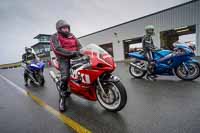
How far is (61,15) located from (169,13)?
45.6 ft

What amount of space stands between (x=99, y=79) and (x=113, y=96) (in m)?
0.41

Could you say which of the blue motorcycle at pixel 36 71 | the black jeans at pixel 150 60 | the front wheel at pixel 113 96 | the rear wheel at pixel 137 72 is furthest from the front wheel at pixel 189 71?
the blue motorcycle at pixel 36 71

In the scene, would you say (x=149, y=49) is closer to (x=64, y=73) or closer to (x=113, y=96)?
(x=113, y=96)

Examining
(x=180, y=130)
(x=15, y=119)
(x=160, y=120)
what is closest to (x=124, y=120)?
(x=160, y=120)

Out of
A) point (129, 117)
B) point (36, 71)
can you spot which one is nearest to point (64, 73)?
point (129, 117)

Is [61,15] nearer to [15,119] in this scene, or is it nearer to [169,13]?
[169,13]

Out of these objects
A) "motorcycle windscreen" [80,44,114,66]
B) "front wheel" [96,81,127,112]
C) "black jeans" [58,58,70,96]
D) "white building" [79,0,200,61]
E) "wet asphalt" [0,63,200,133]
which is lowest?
"wet asphalt" [0,63,200,133]

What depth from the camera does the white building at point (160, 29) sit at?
11890 mm

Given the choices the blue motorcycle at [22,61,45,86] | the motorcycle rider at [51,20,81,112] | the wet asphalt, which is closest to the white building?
the wet asphalt

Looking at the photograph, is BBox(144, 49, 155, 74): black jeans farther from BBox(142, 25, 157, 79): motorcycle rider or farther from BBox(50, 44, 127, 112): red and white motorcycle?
BBox(50, 44, 127, 112): red and white motorcycle

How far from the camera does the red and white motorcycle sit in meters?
2.10

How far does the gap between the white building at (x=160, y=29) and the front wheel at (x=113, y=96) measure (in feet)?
45.0

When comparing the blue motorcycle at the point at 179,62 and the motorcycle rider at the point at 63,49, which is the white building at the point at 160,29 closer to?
the blue motorcycle at the point at 179,62

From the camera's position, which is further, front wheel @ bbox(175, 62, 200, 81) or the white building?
the white building
